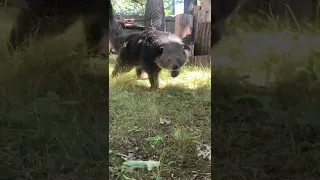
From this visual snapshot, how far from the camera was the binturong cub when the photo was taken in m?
1.55

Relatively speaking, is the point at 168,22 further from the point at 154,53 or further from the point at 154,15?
the point at 154,53

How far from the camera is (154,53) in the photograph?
1.87m

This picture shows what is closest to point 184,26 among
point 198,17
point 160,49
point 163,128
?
point 198,17

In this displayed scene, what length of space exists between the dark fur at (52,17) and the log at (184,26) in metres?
0.64

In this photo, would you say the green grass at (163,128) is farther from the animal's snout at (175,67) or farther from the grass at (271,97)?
the animal's snout at (175,67)

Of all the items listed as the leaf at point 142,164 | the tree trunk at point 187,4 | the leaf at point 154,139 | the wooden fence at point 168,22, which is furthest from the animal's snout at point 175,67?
the leaf at point 142,164

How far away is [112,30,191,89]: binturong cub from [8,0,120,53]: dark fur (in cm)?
66

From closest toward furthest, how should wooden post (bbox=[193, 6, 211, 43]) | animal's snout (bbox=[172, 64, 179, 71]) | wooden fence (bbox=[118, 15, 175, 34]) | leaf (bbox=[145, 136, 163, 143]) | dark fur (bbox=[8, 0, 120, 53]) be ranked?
dark fur (bbox=[8, 0, 120, 53])
leaf (bbox=[145, 136, 163, 143])
wooden post (bbox=[193, 6, 211, 43])
wooden fence (bbox=[118, 15, 175, 34])
animal's snout (bbox=[172, 64, 179, 71])

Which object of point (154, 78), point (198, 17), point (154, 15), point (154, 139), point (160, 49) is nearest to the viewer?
point (154, 139)

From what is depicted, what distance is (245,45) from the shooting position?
0.76 meters

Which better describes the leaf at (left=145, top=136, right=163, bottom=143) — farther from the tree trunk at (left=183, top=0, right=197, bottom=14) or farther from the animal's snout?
the animal's snout

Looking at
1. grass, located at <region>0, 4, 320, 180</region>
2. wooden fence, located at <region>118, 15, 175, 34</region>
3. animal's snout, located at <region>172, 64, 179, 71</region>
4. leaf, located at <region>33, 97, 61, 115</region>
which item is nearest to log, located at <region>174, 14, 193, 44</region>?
wooden fence, located at <region>118, 15, 175, 34</region>

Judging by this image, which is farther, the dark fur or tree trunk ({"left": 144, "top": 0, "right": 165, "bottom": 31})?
tree trunk ({"left": 144, "top": 0, "right": 165, "bottom": 31})

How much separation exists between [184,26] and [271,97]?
793 millimetres
